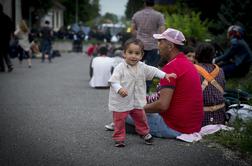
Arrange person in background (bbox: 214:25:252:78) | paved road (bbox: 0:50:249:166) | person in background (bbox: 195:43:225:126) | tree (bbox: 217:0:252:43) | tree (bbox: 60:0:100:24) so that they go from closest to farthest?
paved road (bbox: 0:50:249:166) < person in background (bbox: 195:43:225:126) < person in background (bbox: 214:25:252:78) < tree (bbox: 217:0:252:43) < tree (bbox: 60:0:100:24)

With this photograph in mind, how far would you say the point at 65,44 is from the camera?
45656 mm

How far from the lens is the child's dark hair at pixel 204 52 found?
24.4 feet

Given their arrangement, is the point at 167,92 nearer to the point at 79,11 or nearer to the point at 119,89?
the point at 119,89

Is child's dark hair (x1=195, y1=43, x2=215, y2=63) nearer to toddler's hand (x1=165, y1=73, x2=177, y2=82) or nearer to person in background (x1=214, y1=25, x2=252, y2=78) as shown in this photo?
toddler's hand (x1=165, y1=73, x2=177, y2=82)

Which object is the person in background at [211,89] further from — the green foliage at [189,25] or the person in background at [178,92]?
the green foliage at [189,25]

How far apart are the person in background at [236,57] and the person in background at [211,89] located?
15.5 ft

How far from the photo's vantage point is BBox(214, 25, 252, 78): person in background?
39.9 feet

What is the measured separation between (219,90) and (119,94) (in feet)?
5.36

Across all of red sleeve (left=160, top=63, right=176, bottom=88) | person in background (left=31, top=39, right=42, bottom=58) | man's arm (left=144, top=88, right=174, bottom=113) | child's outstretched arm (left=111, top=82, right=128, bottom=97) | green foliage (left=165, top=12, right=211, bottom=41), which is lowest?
person in background (left=31, top=39, right=42, bottom=58)

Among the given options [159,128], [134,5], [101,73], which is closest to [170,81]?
[159,128]

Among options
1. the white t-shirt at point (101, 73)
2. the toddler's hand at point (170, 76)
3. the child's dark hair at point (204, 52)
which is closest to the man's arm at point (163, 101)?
the toddler's hand at point (170, 76)

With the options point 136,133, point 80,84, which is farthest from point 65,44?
point 136,133

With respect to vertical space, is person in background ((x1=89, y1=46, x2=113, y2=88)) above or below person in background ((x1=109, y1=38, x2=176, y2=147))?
below

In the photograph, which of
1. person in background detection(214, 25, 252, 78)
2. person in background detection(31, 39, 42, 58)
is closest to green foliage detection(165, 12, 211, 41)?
person in background detection(214, 25, 252, 78)
